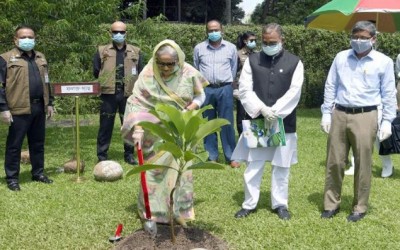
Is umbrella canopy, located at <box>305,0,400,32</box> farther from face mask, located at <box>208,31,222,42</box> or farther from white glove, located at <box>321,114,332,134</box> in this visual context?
white glove, located at <box>321,114,332,134</box>

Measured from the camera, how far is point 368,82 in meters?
5.31

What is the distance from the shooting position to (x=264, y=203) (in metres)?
6.20

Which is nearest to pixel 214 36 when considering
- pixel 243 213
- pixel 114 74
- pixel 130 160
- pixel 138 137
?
pixel 114 74

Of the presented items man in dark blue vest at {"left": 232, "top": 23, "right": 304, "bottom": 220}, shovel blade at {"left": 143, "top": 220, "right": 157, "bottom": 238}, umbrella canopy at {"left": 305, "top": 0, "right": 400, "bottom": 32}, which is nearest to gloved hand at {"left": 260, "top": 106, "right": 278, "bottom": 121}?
man in dark blue vest at {"left": 232, "top": 23, "right": 304, "bottom": 220}

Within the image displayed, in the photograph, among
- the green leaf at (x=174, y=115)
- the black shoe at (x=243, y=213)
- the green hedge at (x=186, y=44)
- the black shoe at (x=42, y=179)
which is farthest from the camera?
the green hedge at (x=186, y=44)

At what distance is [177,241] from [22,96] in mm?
2959

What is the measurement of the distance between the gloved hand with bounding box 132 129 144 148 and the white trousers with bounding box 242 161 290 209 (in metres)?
1.30

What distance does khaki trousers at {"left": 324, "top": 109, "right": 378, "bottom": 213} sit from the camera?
5.36m

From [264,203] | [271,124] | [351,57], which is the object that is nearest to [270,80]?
[271,124]

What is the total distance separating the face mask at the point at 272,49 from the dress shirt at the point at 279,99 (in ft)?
0.83

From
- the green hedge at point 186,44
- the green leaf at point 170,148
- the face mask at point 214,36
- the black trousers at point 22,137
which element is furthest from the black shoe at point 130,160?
the green leaf at point 170,148

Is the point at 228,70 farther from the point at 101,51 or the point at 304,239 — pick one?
the point at 304,239

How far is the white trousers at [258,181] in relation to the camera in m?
5.64

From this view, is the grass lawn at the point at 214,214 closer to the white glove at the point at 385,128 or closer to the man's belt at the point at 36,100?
the white glove at the point at 385,128
